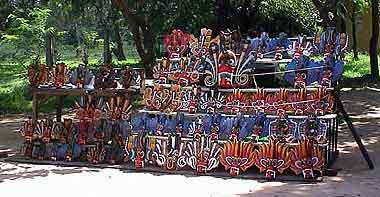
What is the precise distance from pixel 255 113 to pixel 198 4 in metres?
9.34

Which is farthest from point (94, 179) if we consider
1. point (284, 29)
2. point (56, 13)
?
point (56, 13)

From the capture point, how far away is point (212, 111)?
25.7ft

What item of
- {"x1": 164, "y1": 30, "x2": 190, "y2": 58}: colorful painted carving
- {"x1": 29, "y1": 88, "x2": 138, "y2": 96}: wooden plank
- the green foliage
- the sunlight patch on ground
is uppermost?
the green foliage

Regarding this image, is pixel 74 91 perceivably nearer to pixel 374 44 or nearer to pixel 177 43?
pixel 177 43

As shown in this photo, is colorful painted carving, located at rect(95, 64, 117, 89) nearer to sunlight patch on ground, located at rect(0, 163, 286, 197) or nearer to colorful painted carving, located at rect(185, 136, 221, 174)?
sunlight patch on ground, located at rect(0, 163, 286, 197)

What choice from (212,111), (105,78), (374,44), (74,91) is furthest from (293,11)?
(212,111)

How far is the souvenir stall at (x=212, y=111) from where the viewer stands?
7426 millimetres

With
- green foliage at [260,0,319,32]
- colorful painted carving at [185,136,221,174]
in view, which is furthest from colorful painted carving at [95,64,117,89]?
green foliage at [260,0,319,32]

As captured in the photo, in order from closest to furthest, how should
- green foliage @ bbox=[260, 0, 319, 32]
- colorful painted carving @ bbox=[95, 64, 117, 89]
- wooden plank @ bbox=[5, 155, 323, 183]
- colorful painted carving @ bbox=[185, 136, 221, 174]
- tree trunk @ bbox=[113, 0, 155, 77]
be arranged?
wooden plank @ bbox=[5, 155, 323, 183]
colorful painted carving @ bbox=[185, 136, 221, 174]
colorful painted carving @ bbox=[95, 64, 117, 89]
tree trunk @ bbox=[113, 0, 155, 77]
green foliage @ bbox=[260, 0, 319, 32]

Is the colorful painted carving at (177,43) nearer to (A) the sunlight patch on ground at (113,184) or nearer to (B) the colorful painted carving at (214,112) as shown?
(B) the colorful painted carving at (214,112)

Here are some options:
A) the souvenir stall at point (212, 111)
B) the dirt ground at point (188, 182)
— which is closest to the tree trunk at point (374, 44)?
the dirt ground at point (188, 182)

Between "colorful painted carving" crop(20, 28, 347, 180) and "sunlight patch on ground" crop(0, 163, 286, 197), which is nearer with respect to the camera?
"sunlight patch on ground" crop(0, 163, 286, 197)

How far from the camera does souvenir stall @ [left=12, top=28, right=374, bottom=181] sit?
743 cm

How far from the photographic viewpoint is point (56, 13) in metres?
22.3
